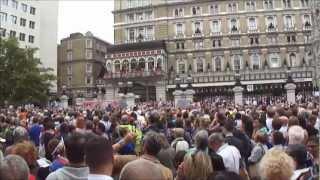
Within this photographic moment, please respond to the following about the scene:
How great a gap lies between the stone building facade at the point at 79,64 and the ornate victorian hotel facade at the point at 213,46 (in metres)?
12.6

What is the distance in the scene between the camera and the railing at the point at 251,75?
76.8 metres

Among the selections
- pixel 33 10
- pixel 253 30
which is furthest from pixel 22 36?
pixel 253 30

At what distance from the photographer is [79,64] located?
96.9 m

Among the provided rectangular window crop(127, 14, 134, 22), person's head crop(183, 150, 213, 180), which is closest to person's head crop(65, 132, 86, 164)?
person's head crop(183, 150, 213, 180)

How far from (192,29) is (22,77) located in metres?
37.8

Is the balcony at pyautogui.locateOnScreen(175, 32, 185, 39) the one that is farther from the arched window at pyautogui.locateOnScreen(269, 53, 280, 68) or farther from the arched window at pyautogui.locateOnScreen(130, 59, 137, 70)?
the arched window at pyautogui.locateOnScreen(269, 53, 280, 68)

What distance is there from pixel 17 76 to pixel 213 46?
3875 cm

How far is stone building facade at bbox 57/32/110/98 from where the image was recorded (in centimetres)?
9612

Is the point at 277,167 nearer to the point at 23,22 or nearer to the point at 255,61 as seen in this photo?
the point at 255,61

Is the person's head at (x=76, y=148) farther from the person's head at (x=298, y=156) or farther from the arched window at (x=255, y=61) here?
the arched window at (x=255, y=61)

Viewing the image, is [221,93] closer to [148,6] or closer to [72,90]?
[148,6]

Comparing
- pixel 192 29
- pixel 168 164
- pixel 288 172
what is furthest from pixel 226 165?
pixel 192 29

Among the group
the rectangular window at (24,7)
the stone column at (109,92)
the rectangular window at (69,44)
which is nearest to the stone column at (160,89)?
the stone column at (109,92)

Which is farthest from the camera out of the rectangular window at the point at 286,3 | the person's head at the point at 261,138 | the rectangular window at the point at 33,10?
the rectangular window at the point at 33,10
